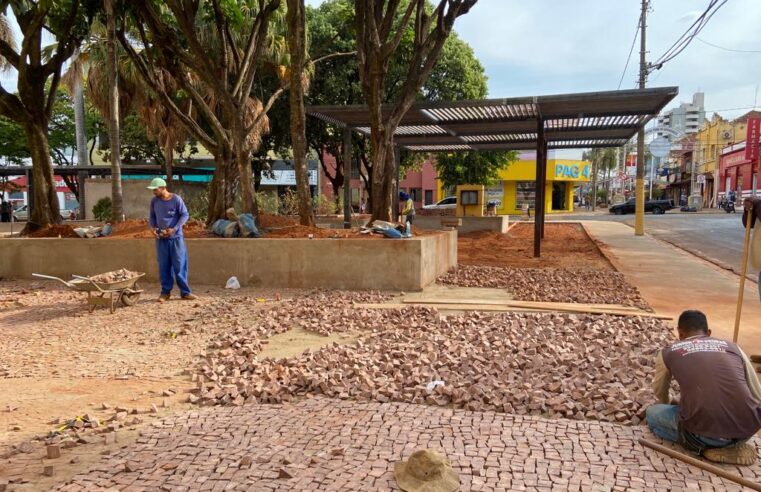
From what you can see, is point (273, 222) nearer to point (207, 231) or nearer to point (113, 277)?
point (207, 231)

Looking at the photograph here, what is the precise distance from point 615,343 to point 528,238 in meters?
14.0

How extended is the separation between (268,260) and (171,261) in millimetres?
1594

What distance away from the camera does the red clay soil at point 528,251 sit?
11992 mm

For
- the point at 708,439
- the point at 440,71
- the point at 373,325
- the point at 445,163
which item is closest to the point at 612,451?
the point at 708,439

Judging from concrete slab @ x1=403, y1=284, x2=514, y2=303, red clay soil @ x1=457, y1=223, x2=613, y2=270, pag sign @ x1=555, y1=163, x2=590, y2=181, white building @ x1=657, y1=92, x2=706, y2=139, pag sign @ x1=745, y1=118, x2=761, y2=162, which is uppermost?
white building @ x1=657, y1=92, x2=706, y2=139

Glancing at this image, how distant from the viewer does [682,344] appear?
3223 mm

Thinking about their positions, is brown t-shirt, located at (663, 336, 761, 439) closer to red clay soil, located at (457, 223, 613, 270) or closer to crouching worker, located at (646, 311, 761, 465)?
crouching worker, located at (646, 311, 761, 465)

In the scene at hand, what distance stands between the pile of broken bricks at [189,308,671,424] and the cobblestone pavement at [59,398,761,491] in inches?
9.4

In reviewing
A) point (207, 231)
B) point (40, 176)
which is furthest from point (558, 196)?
point (40, 176)

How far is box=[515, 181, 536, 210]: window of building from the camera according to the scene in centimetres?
4638

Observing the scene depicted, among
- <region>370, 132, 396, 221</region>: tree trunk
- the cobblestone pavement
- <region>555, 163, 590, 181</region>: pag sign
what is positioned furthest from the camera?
<region>555, 163, 590, 181</region>: pag sign

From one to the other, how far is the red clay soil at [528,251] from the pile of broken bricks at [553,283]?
3.82 ft

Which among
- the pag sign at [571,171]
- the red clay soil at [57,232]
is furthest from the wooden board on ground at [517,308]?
the pag sign at [571,171]

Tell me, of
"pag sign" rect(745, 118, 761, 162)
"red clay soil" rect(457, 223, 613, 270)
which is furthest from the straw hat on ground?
"pag sign" rect(745, 118, 761, 162)
